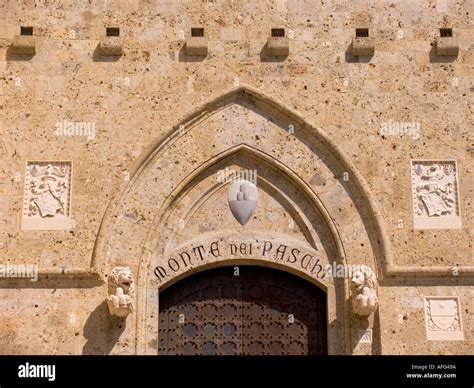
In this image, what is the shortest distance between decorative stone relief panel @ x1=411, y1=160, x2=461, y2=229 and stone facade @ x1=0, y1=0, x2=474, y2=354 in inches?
1.2

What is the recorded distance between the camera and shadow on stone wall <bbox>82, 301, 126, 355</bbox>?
16703 millimetres

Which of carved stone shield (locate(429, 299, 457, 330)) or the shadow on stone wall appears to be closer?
the shadow on stone wall

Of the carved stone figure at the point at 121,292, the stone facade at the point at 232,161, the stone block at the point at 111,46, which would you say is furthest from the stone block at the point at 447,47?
the carved stone figure at the point at 121,292

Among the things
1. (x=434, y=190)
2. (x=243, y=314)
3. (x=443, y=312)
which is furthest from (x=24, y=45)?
(x=443, y=312)

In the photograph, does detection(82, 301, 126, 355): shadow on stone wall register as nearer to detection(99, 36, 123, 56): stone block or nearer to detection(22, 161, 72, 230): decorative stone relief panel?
detection(22, 161, 72, 230): decorative stone relief panel

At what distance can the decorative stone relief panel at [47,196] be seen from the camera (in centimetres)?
1730

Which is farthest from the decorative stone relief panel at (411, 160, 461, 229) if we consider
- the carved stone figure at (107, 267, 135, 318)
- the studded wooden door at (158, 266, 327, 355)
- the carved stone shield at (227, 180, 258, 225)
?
the carved stone figure at (107, 267, 135, 318)

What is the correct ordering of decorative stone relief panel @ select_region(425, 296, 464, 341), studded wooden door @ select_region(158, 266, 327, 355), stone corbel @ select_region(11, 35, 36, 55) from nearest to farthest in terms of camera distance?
decorative stone relief panel @ select_region(425, 296, 464, 341) < studded wooden door @ select_region(158, 266, 327, 355) < stone corbel @ select_region(11, 35, 36, 55)

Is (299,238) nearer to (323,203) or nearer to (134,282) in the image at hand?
(323,203)

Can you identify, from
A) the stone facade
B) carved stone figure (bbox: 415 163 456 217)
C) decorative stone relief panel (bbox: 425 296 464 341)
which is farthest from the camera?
carved stone figure (bbox: 415 163 456 217)

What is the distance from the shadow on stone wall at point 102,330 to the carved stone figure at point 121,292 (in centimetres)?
19

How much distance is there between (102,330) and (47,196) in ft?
7.44

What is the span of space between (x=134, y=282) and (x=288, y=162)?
3021 millimetres
